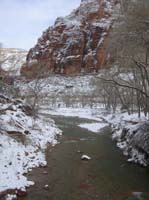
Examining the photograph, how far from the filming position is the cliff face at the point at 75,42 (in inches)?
6102

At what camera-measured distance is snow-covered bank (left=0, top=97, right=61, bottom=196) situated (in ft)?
41.4

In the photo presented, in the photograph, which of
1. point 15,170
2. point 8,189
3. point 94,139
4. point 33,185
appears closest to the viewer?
point 8,189

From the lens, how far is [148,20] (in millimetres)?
15367

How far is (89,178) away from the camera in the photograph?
1432 centimetres

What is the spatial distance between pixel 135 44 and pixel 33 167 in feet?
32.0

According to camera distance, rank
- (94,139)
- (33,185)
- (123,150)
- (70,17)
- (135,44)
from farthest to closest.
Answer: (70,17) < (94,139) < (123,150) < (135,44) < (33,185)

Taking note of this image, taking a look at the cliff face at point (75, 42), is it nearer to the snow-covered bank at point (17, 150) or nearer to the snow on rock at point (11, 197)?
the snow-covered bank at point (17, 150)

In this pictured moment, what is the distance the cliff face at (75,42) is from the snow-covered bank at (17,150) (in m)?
125

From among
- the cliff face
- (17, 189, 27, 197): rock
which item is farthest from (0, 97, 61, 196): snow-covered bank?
the cliff face

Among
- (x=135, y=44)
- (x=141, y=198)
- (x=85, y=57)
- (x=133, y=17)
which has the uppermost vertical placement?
(x=85, y=57)

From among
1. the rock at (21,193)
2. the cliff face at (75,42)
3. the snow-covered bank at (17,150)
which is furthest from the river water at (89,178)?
the cliff face at (75,42)

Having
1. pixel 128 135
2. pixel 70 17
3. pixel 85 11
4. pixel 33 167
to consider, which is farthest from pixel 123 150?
pixel 70 17

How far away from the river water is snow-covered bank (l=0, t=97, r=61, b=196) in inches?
25.3

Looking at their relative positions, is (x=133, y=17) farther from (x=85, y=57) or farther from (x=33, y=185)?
(x=85, y=57)
